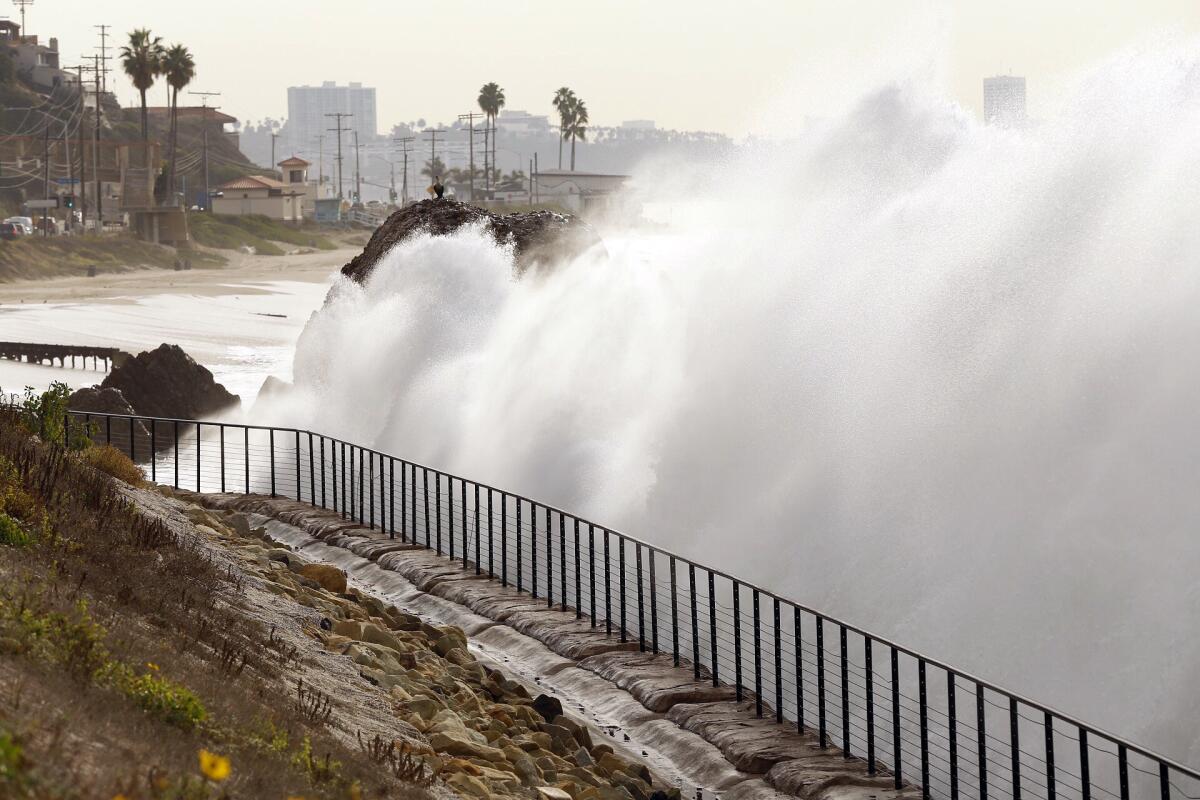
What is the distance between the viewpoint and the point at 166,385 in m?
33.7

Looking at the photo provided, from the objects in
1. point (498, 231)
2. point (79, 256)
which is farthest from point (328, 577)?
point (79, 256)

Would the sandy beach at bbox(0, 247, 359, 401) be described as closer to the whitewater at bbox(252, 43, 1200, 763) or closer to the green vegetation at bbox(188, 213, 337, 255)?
the green vegetation at bbox(188, 213, 337, 255)

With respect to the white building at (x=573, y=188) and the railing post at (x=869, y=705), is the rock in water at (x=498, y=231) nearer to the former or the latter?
the railing post at (x=869, y=705)

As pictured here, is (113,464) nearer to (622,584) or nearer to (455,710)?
(622,584)

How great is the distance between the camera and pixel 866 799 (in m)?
11.0

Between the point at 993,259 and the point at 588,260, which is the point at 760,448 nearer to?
the point at 993,259

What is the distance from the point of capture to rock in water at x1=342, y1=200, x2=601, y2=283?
105 ft

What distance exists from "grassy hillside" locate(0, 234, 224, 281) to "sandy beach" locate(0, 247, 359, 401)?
5.34ft

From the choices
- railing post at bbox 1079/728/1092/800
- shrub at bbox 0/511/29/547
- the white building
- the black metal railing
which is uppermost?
the white building

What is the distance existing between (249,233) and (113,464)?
377ft

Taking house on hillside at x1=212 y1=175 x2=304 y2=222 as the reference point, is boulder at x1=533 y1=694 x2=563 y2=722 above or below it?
below

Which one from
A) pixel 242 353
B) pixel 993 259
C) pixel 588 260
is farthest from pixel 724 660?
pixel 242 353

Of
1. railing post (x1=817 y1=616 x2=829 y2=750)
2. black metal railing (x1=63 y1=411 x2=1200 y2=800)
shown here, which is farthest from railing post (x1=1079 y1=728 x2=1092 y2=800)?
railing post (x1=817 y1=616 x2=829 y2=750)

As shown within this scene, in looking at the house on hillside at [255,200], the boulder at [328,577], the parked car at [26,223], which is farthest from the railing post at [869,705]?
the house on hillside at [255,200]
